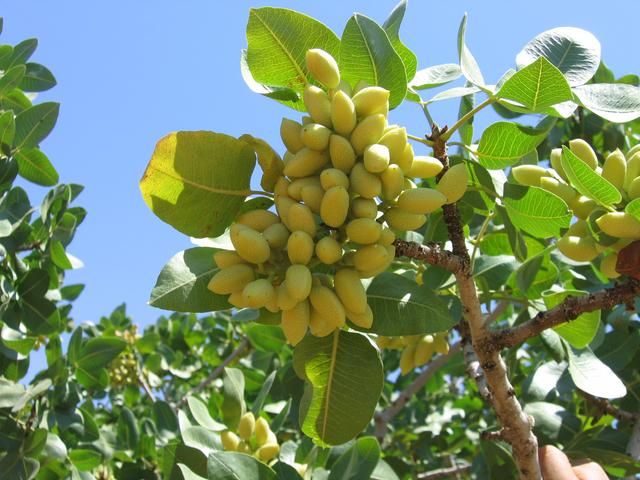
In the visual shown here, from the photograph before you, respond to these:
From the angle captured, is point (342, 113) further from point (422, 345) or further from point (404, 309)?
point (422, 345)

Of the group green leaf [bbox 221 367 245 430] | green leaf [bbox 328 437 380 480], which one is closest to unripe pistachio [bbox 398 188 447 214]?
green leaf [bbox 328 437 380 480]

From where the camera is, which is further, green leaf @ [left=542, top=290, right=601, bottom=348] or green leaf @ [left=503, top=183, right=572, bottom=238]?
green leaf @ [left=542, top=290, right=601, bottom=348]

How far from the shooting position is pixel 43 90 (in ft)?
9.20

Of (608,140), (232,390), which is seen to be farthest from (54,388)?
(608,140)

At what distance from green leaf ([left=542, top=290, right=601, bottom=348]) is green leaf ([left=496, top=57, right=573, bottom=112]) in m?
0.41

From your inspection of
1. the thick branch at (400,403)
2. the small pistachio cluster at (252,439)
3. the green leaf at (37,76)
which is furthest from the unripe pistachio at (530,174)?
the green leaf at (37,76)

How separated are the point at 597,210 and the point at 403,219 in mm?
379

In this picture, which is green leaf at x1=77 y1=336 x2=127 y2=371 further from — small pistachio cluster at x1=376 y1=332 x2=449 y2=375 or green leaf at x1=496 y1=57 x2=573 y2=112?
green leaf at x1=496 y1=57 x2=573 y2=112

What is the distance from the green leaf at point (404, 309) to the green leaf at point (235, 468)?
43 centimetres

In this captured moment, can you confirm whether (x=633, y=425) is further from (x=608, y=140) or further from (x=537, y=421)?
(x=608, y=140)

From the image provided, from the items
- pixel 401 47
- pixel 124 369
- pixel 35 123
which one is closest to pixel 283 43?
pixel 401 47

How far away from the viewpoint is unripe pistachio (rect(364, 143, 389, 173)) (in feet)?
3.71

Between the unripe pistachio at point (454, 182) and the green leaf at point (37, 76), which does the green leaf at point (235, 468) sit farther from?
the green leaf at point (37, 76)

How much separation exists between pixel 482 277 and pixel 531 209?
384 mm
